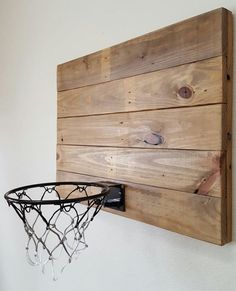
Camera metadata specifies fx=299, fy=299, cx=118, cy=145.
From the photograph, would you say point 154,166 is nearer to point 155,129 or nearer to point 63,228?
point 155,129

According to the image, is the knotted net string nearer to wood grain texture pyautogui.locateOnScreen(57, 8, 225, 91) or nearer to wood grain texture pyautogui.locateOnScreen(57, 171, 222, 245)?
wood grain texture pyautogui.locateOnScreen(57, 171, 222, 245)

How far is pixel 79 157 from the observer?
1113mm

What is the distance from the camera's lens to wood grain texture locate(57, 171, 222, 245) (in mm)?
713

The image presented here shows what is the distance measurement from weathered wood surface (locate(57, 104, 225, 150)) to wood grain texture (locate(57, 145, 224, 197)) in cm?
2

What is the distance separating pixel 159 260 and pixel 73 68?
2.45 feet

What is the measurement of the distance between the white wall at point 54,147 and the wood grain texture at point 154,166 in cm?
16

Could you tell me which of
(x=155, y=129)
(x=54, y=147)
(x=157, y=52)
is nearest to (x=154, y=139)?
(x=155, y=129)

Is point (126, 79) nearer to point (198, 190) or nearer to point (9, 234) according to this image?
point (198, 190)

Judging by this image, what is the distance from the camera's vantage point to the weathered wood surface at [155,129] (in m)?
0.72

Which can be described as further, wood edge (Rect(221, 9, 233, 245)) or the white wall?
the white wall

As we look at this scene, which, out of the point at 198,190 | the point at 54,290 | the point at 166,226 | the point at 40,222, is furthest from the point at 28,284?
the point at 198,190

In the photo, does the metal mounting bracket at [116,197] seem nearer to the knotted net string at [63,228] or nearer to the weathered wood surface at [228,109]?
the knotted net string at [63,228]

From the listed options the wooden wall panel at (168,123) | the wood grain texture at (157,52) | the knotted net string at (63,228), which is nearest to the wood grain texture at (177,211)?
the wooden wall panel at (168,123)

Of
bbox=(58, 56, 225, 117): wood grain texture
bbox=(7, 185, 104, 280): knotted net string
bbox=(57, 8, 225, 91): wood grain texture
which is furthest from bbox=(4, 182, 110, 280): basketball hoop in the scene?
bbox=(57, 8, 225, 91): wood grain texture
